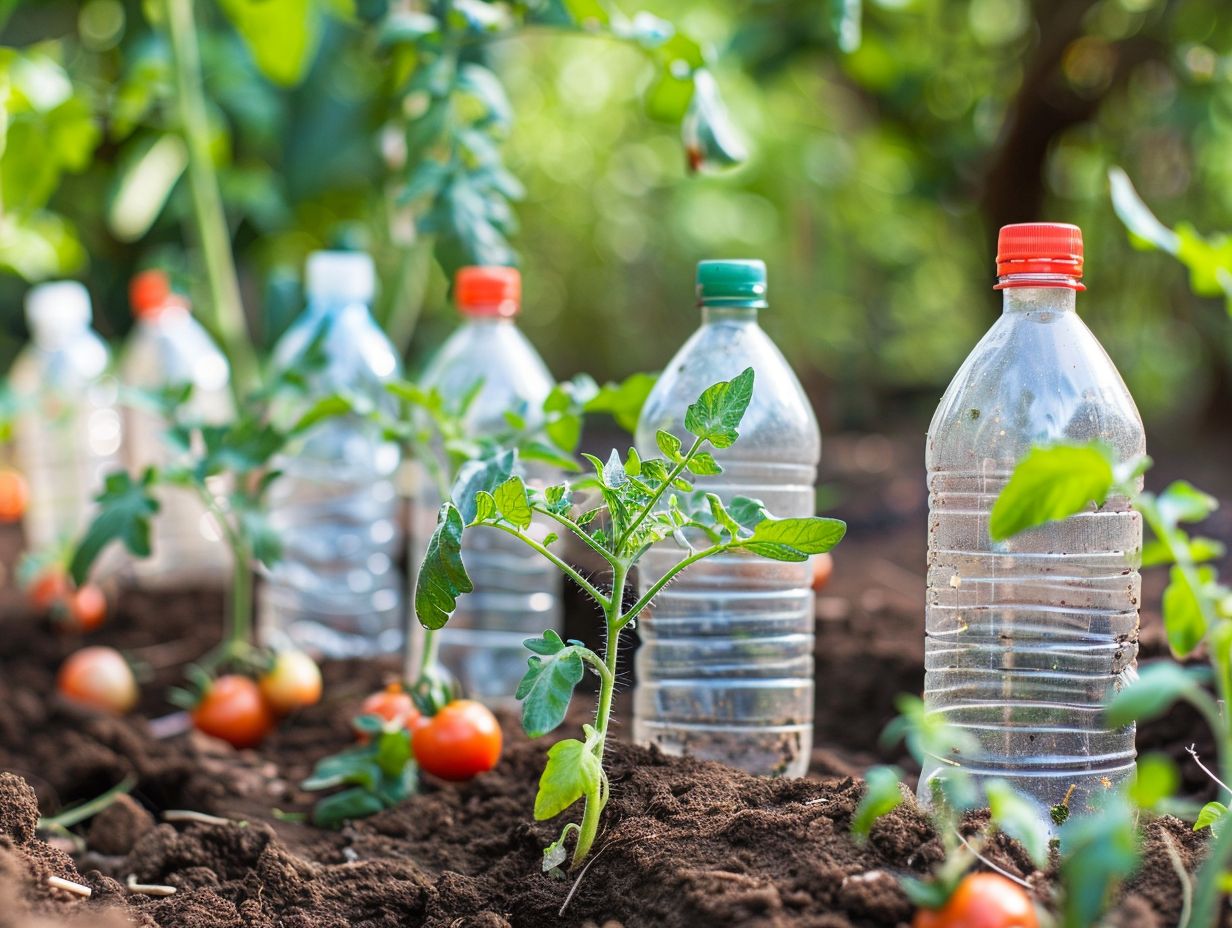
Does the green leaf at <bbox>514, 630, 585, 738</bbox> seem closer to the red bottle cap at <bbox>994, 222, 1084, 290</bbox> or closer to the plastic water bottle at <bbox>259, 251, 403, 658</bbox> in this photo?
the red bottle cap at <bbox>994, 222, 1084, 290</bbox>

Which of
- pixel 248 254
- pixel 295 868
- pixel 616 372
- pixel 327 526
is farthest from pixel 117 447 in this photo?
pixel 616 372

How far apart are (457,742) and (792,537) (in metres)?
0.68

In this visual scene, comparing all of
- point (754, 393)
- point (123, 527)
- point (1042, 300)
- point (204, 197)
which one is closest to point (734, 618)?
point (754, 393)

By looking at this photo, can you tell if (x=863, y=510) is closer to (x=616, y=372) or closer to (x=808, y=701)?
(x=808, y=701)

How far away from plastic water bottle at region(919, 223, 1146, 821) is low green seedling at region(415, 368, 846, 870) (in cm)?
28

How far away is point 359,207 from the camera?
512 cm

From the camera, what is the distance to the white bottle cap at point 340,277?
2986mm

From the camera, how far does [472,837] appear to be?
179 cm

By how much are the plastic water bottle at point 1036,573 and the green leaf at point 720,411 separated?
0.34m

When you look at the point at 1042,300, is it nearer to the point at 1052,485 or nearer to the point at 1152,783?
the point at 1052,485

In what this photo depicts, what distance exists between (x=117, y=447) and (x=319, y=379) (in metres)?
1.36

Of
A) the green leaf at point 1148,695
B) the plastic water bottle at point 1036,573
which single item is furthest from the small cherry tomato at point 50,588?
the green leaf at point 1148,695

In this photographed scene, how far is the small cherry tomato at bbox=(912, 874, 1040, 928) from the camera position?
1.10 metres

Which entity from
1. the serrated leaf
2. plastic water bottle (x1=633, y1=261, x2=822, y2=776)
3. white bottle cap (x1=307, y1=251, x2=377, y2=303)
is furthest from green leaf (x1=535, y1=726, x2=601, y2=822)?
white bottle cap (x1=307, y1=251, x2=377, y2=303)
